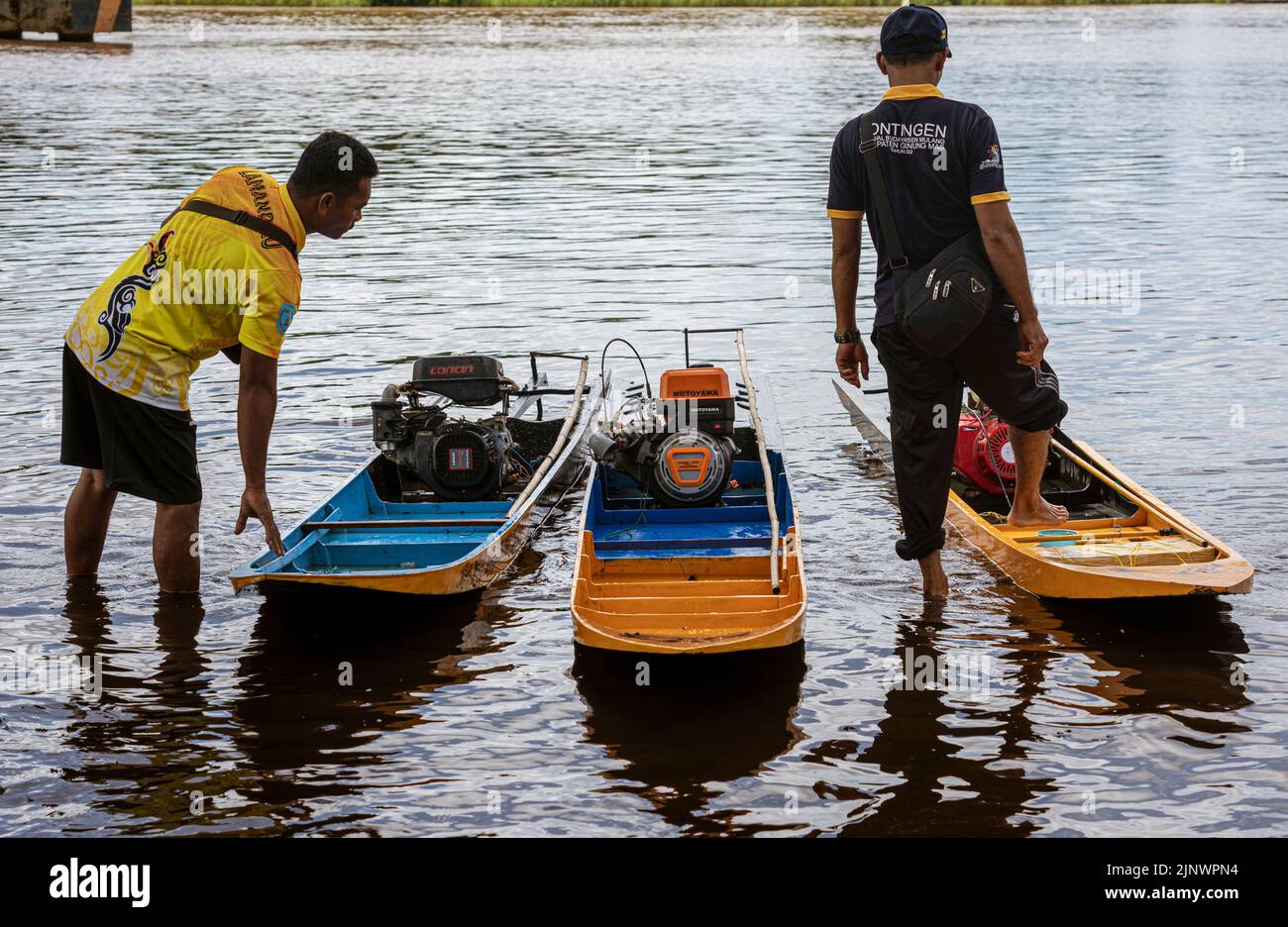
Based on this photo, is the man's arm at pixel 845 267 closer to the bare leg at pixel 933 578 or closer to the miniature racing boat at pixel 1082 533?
the bare leg at pixel 933 578

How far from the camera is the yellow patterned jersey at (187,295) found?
621 cm

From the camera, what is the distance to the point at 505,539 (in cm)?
760

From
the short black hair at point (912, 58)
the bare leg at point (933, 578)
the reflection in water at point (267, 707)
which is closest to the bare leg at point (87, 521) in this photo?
the reflection in water at point (267, 707)

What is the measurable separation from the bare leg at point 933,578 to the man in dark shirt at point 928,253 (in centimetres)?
9

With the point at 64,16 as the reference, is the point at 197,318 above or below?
below

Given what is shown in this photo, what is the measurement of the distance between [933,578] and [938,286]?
158 cm

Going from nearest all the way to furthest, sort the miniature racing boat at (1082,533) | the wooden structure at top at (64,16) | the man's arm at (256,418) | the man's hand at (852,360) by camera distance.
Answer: the man's arm at (256,418)
the man's hand at (852,360)
the miniature racing boat at (1082,533)
the wooden structure at top at (64,16)

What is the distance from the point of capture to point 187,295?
20.7 ft

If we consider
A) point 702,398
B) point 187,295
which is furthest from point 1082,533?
point 187,295

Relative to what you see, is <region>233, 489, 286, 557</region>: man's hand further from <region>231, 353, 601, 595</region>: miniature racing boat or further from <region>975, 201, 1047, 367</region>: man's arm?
<region>975, 201, 1047, 367</region>: man's arm

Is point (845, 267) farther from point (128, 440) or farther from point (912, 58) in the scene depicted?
point (128, 440)
